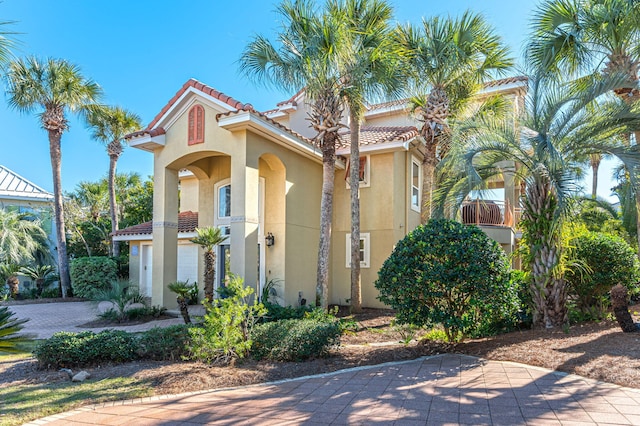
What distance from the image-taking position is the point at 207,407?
18.5 ft

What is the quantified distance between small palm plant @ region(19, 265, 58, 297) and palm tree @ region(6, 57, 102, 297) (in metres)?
2.56

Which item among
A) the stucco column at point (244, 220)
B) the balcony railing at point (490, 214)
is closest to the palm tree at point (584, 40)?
the stucco column at point (244, 220)

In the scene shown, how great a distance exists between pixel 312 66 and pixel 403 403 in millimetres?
8406

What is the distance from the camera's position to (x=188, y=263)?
1903 centimetres

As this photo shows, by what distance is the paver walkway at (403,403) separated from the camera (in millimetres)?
4953

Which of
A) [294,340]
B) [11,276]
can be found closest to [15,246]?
[11,276]

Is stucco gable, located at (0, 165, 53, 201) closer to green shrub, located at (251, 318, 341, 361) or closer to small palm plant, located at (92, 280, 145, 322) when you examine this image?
small palm plant, located at (92, 280, 145, 322)

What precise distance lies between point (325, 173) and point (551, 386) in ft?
26.6

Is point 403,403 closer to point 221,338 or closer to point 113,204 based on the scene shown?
point 221,338

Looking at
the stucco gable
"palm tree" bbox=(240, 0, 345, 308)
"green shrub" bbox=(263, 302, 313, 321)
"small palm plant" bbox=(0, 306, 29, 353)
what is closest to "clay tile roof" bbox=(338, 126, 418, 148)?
"palm tree" bbox=(240, 0, 345, 308)

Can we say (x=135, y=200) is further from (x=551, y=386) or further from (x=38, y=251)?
(x=551, y=386)

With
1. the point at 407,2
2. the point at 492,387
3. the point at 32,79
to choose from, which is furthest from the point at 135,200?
the point at 492,387

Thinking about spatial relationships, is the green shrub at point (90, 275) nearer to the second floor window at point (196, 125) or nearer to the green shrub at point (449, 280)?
the second floor window at point (196, 125)

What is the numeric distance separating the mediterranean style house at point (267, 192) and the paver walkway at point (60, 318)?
1.81 m
